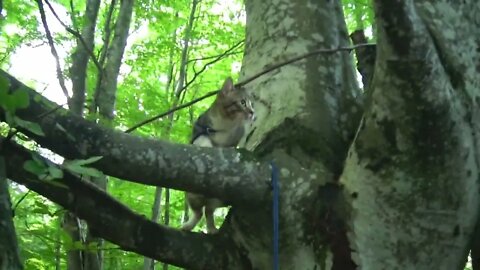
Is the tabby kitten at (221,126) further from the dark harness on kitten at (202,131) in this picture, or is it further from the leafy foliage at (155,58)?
the leafy foliage at (155,58)

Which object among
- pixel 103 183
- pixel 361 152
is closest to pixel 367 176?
pixel 361 152

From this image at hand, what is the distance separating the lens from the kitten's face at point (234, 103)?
3893 mm

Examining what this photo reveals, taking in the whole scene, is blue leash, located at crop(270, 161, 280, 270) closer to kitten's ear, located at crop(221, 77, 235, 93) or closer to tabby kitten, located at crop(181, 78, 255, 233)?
tabby kitten, located at crop(181, 78, 255, 233)

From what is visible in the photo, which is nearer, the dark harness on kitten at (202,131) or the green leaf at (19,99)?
the green leaf at (19,99)

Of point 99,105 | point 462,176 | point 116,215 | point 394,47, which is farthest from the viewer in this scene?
point 99,105

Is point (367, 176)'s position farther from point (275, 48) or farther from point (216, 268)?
point (275, 48)

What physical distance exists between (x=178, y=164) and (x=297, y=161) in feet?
1.87

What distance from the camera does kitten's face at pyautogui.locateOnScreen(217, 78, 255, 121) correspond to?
389 cm

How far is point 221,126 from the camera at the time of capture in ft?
13.7

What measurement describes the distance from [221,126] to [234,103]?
0.21m

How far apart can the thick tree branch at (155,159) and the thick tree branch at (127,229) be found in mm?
238

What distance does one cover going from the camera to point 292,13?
121 inches

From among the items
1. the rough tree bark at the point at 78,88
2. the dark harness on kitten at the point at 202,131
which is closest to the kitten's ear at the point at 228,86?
the dark harness on kitten at the point at 202,131

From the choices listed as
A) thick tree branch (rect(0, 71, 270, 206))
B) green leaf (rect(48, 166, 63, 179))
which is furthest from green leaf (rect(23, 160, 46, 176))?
thick tree branch (rect(0, 71, 270, 206))
